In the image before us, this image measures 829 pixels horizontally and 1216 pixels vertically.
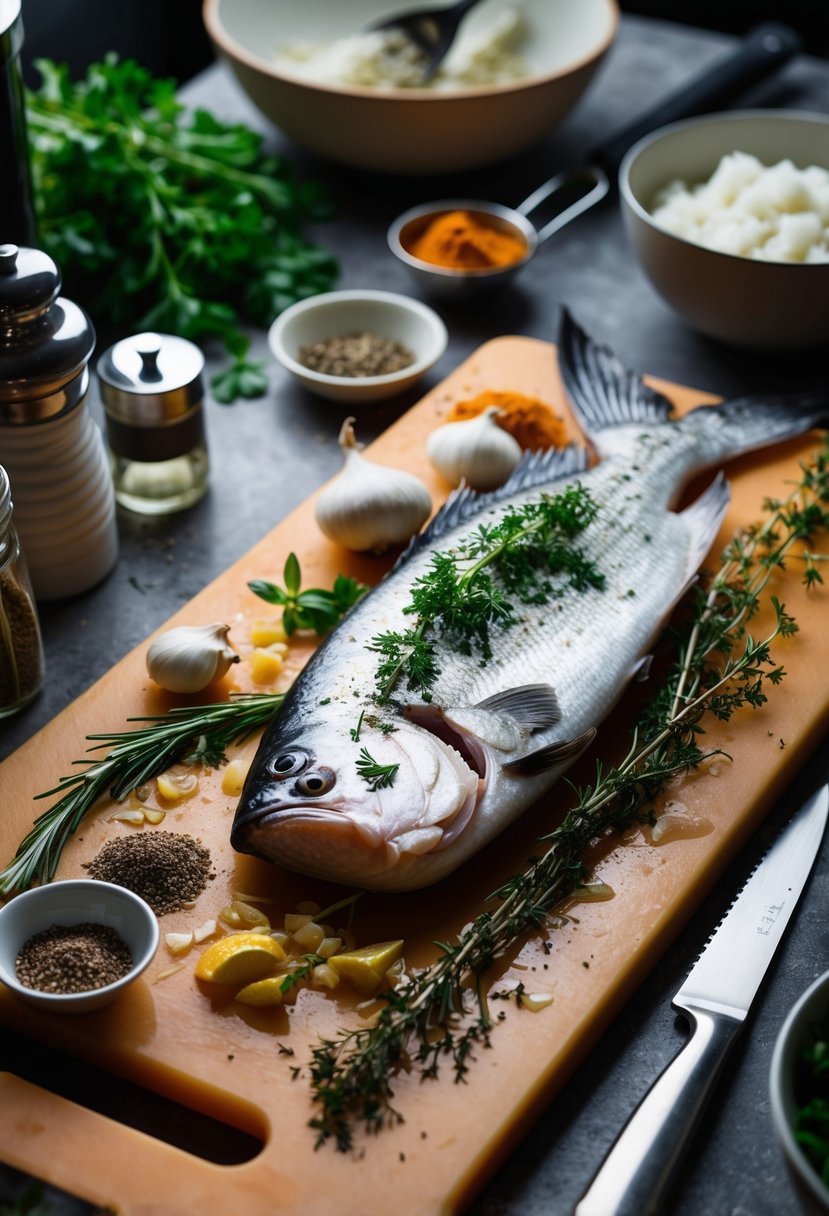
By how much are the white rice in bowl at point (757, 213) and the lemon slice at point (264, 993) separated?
1858 millimetres

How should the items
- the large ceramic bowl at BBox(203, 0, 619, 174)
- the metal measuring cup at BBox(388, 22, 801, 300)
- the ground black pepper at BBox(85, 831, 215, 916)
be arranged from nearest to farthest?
1. the ground black pepper at BBox(85, 831, 215, 916)
2. the metal measuring cup at BBox(388, 22, 801, 300)
3. the large ceramic bowl at BBox(203, 0, 619, 174)

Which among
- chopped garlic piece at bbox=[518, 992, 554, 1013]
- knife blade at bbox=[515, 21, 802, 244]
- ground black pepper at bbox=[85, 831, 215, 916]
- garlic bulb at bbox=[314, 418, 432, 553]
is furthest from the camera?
knife blade at bbox=[515, 21, 802, 244]

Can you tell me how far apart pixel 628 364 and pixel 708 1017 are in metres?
1.77

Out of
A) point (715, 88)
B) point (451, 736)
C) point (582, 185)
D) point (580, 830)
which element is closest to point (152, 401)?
point (451, 736)

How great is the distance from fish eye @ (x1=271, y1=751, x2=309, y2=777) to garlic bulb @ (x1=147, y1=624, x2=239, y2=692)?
0.37 m

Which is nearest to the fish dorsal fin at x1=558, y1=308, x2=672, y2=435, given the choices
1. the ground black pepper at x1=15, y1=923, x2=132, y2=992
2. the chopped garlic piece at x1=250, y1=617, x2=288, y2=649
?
the chopped garlic piece at x1=250, y1=617, x2=288, y2=649

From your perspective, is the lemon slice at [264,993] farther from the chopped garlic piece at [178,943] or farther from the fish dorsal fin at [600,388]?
the fish dorsal fin at [600,388]

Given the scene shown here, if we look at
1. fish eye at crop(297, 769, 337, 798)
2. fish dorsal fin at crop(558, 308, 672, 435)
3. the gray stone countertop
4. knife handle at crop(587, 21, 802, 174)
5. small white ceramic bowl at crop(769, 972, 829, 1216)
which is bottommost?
the gray stone countertop

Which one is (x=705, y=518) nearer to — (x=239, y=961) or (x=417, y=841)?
(x=417, y=841)

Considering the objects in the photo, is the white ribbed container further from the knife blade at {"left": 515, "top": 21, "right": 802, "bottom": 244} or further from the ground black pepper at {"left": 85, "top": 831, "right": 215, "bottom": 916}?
the knife blade at {"left": 515, "top": 21, "right": 802, "bottom": 244}

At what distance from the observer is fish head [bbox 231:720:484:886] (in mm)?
1634

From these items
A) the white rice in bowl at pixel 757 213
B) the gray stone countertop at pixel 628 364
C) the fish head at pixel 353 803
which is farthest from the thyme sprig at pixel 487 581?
the white rice in bowl at pixel 757 213

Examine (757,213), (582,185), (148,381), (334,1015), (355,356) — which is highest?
(757,213)

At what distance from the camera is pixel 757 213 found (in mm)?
2771
